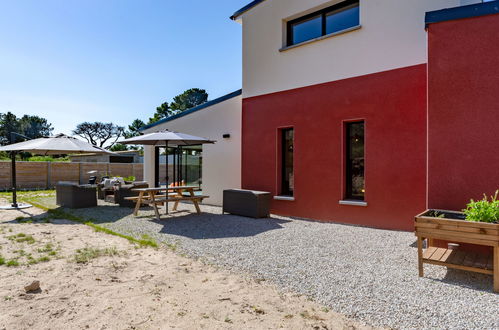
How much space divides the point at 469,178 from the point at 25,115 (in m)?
65.2

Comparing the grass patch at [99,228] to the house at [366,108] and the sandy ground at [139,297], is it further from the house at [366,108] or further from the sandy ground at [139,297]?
the house at [366,108]

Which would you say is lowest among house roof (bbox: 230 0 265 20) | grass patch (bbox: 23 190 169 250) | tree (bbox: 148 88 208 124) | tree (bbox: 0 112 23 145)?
grass patch (bbox: 23 190 169 250)

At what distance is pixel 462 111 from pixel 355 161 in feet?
8.96

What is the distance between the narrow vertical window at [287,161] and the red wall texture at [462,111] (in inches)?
154

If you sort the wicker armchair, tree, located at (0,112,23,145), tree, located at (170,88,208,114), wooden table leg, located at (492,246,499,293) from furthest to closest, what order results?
tree, located at (0,112,23,145)
tree, located at (170,88,208,114)
the wicker armchair
wooden table leg, located at (492,246,499,293)

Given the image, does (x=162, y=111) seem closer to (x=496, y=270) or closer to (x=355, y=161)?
(x=355, y=161)

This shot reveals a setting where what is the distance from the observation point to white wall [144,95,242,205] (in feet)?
32.7

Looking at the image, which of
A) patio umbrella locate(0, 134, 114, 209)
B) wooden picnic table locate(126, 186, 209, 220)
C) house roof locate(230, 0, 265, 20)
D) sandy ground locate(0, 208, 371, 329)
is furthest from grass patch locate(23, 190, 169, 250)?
house roof locate(230, 0, 265, 20)

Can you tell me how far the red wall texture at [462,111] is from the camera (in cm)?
441

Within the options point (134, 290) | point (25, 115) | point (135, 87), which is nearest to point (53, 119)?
point (25, 115)

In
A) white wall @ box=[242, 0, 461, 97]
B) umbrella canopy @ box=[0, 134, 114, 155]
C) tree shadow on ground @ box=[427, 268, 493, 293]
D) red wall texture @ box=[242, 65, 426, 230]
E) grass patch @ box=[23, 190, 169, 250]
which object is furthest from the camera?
umbrella canopy @ box=[0, 134, 114, 155]

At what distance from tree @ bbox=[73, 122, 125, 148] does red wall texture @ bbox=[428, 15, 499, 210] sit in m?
66.7

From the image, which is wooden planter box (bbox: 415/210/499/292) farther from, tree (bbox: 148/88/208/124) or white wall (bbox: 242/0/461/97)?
tree (bbox: 148/88/208/124)

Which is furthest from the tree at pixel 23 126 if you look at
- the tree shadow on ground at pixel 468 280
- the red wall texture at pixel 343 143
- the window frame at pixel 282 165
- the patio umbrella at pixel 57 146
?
the tree shadow on ground at pixel 468 280
